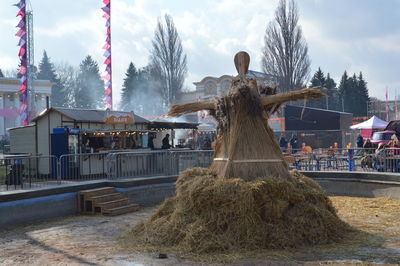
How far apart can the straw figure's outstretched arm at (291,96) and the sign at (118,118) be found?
33.8 ft

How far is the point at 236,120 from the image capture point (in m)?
8.41

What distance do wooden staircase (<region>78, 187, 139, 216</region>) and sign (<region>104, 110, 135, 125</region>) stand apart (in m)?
5.53

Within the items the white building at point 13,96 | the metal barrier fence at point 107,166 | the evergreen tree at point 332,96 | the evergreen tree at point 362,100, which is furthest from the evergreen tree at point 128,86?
the metal barrier fence at point 107,166

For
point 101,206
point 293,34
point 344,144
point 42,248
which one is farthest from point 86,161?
point 293,34

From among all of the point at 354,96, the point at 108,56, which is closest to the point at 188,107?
the point at 108,56

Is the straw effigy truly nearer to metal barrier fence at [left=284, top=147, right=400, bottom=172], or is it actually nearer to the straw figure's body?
the straw figure's body

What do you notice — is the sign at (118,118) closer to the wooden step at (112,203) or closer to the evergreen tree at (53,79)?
the wooden step at (112,203)

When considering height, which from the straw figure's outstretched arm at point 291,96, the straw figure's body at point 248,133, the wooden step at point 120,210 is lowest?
the wooden step at point 120,210

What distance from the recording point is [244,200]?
7.28 m

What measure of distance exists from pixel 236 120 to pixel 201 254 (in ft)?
9.00

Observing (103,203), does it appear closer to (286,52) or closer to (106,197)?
(106,197)

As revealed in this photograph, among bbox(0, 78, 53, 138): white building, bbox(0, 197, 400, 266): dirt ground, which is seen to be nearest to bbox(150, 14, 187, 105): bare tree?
bbox(0, 78, 53, 138): white building

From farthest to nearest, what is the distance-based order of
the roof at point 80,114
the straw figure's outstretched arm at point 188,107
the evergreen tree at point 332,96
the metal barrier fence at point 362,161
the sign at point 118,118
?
1. the evergreen tree at point 332,96
2. the sign at point 118,118
3. the roof at point 80,114
4. the metal barrier fence at point 362,161
5. the straw figure's outstretched arm at point 188,107

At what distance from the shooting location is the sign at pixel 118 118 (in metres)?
17.6
